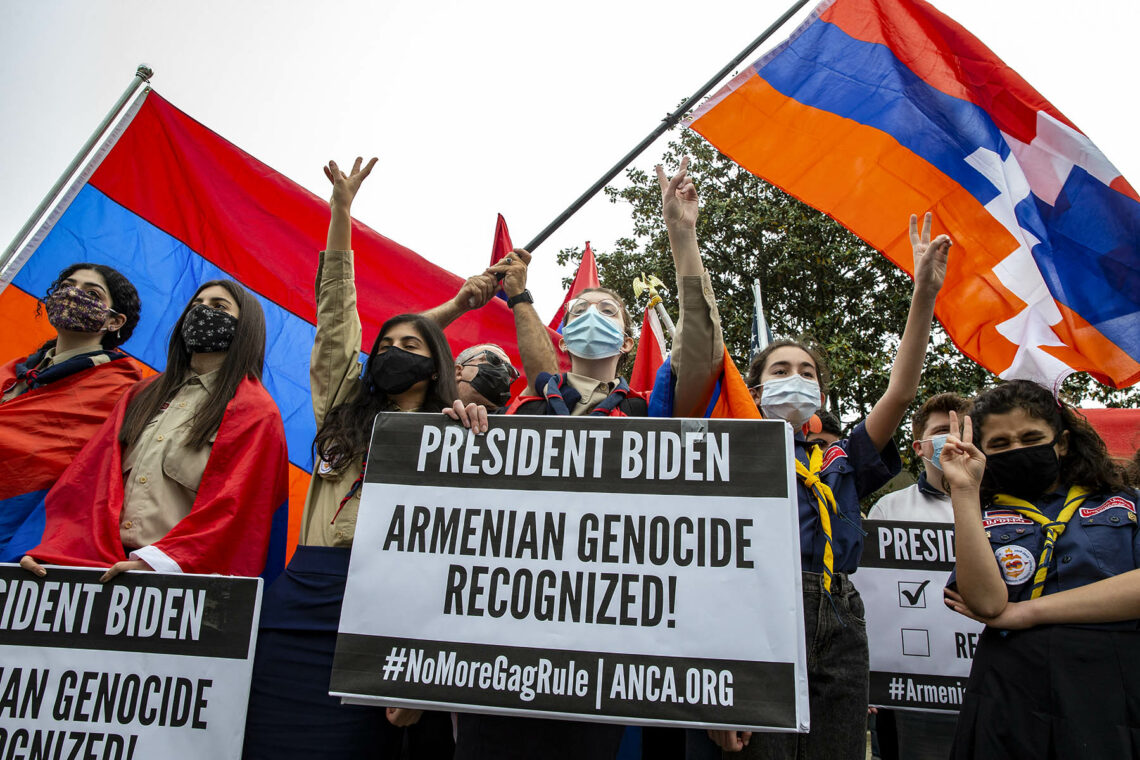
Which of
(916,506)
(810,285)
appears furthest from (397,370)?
(810,285)

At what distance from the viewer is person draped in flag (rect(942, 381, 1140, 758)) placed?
217 cm

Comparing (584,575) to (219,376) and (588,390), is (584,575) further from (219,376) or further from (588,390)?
(219,376)

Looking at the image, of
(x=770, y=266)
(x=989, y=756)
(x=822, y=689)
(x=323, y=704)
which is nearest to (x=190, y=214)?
(x=323, y=704)

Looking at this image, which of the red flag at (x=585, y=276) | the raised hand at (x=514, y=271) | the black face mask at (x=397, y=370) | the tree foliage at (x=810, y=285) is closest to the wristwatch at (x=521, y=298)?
the raised hand at (x=514, y=271)

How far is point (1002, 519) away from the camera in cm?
254

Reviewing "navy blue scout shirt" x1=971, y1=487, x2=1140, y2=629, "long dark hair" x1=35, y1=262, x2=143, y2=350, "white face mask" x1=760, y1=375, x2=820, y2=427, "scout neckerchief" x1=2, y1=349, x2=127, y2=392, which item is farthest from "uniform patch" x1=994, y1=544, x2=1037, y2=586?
"long dark hair" x1=35, y1=262, x2=143, y2=350

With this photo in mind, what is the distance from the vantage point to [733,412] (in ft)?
9.28

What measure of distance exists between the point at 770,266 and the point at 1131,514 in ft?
35.5

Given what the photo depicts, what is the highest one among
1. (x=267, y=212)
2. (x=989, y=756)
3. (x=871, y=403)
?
(x=871, y=403)

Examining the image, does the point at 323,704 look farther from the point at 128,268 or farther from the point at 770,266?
the point at 770,266

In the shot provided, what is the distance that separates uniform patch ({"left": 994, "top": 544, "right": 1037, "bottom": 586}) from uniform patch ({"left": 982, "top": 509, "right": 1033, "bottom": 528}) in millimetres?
88

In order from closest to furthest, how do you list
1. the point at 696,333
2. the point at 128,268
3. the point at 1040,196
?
the point at 696,333 < the point at 1040,196 < the point at 128,268

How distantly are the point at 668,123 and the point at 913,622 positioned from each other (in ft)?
10.1

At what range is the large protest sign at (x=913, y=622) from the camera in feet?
11.3
